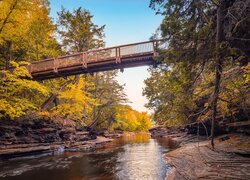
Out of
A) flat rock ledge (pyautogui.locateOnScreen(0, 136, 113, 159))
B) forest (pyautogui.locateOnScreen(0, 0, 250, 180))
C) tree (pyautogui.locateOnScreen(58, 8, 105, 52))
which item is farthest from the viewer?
tree (pyautogui.locateOnScreen(58, 8, 105, 52))

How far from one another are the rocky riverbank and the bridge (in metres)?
4.52

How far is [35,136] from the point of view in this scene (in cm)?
1652

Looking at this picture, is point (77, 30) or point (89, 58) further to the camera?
point (77, 30)

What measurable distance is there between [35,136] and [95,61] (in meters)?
9.26

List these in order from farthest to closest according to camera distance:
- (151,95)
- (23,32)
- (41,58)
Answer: (151,95) → (41,58) → (23,32)

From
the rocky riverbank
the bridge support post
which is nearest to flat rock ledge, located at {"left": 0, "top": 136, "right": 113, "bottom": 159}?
the rocky riverbank

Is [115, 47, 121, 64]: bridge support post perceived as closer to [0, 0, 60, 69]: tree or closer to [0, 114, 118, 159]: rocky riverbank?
[0, 0, 60, 69]: tree

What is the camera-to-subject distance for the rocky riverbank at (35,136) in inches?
550

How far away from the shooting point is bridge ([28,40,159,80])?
1342 centimetres

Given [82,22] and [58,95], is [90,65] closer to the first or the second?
[58,95]

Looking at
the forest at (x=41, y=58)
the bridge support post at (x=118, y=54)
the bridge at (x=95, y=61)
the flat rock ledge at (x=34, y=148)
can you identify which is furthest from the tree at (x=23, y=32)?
the bridge support post at (x=118, y=54)

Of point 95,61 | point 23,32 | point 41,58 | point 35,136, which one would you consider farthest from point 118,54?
point 41,58

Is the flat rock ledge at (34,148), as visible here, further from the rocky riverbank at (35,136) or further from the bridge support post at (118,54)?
the bridge support post at (118,54)

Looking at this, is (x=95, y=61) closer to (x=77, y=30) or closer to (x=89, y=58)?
Result: (x=89, y=58)
